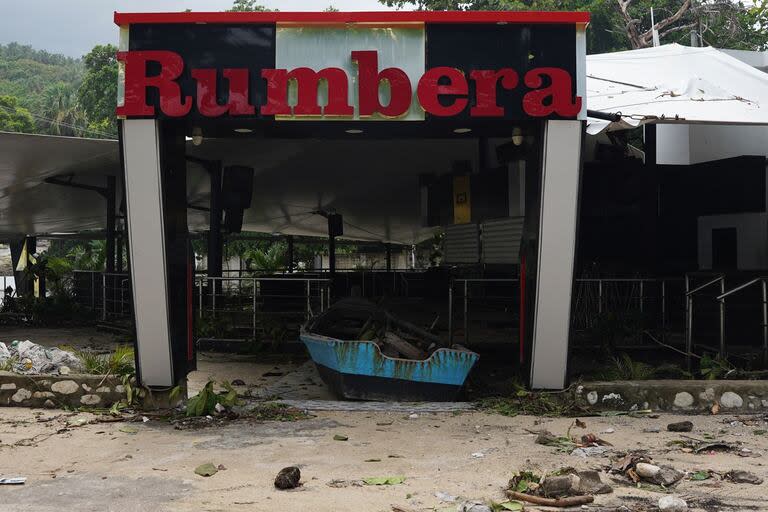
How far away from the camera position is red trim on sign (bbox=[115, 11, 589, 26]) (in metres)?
7.17

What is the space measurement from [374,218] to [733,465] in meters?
16.7

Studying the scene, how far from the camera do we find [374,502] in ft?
15.6

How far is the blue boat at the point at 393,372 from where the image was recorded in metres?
7.89

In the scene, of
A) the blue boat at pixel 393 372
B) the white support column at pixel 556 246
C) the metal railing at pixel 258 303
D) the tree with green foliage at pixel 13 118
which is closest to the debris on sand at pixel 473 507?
the white support column at pixel 556 246

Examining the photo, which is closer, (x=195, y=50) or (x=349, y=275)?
(x=195, y=50)

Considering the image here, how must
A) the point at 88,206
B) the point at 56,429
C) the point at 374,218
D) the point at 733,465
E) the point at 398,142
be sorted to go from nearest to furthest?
the point at 733,465 < the point at 56,429 < the point at 398,142 < the point at 88,206 < the point at 374,218

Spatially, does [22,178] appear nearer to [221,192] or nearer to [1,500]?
[221,192]

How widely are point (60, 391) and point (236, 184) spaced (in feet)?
19.6

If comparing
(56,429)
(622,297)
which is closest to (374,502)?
(56,429)

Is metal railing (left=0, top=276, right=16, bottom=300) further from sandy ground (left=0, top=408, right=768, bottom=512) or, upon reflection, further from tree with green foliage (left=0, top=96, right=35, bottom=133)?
sandy ground (left=0, top=408, right=768, bottom=512)

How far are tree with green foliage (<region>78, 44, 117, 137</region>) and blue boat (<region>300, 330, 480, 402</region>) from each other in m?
30.6

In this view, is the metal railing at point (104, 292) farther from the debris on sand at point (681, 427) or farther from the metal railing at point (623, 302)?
the debris on sand at point (681, 427)

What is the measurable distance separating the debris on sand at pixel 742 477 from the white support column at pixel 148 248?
5110 mm

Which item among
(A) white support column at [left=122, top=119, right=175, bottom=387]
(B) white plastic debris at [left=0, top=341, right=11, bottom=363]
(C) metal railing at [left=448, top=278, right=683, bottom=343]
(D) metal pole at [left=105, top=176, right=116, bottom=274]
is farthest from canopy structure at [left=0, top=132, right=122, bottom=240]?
(C) metal railing at [left=448, top=278, right=683, bottom=343]
